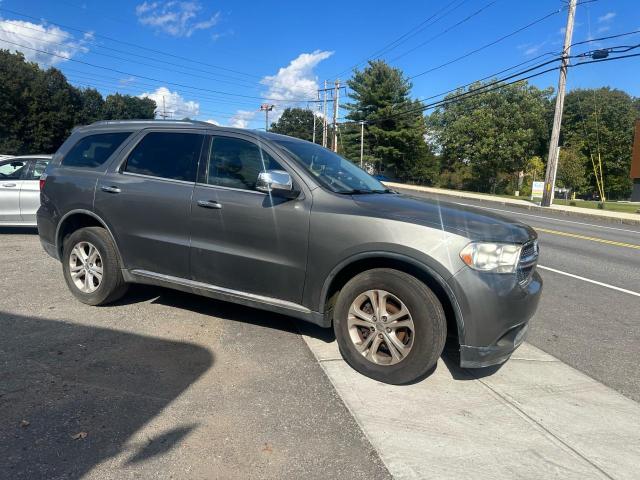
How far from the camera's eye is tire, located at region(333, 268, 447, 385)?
322 centimetres

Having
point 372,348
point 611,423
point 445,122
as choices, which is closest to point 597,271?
point 611,423

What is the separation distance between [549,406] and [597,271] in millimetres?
5773

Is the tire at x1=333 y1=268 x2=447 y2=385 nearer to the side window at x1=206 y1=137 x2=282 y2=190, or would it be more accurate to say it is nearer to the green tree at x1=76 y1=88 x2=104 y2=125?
the side window at x1=206 y1=137 x2=282 y2=190

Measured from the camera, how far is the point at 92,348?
3.85 meters

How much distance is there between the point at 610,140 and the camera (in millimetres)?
58250

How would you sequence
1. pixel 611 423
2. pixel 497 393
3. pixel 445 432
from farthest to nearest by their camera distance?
pixel 497 393 → pixel 611 423 → pixel 445 432

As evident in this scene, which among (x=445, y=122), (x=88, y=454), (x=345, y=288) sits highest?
(x=445, y=122)

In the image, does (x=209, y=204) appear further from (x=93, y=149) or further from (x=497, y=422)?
(x=497, y=422)

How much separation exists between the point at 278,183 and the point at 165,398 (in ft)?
5.63

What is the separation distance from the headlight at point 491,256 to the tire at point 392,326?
359 millimetres

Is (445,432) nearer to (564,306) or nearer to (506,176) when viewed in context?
(564,306)

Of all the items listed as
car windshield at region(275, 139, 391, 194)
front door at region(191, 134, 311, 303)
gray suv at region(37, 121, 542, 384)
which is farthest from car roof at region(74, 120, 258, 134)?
car windshield at region(275, 139, 391, 194)

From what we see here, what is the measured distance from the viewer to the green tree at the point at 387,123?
49094mm

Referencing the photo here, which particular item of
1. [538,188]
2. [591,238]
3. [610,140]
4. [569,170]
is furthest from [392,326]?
[610,140]
